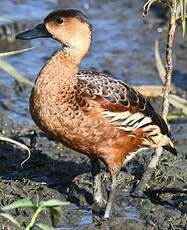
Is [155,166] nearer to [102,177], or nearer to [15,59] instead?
[102,177]

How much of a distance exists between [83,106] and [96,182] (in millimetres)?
888

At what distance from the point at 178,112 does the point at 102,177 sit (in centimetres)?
216

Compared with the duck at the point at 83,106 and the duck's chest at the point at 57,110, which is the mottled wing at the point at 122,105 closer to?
the duck at the point at 83,106

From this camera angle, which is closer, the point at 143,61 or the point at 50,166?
the point at 50,166

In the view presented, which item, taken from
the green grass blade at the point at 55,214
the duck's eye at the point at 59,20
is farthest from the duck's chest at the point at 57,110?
the green grass blade at the point at 55,214

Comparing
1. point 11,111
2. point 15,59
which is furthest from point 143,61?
point 11,111

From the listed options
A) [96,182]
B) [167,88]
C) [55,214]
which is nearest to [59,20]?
[167,88]

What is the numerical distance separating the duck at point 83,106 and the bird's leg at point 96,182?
76 millimetres

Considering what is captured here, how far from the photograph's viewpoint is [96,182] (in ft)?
24.0

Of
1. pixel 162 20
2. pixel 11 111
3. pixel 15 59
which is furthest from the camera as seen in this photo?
pixel 162 20

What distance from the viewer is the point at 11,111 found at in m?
9.63

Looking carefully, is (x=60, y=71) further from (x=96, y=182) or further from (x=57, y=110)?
(x=96, y=182)

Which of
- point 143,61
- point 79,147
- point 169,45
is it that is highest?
point 169,45

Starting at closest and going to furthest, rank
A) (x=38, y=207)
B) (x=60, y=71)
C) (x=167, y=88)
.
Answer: (x=38, y=207)
(x=60, y=71)
(x=167, y=88)
